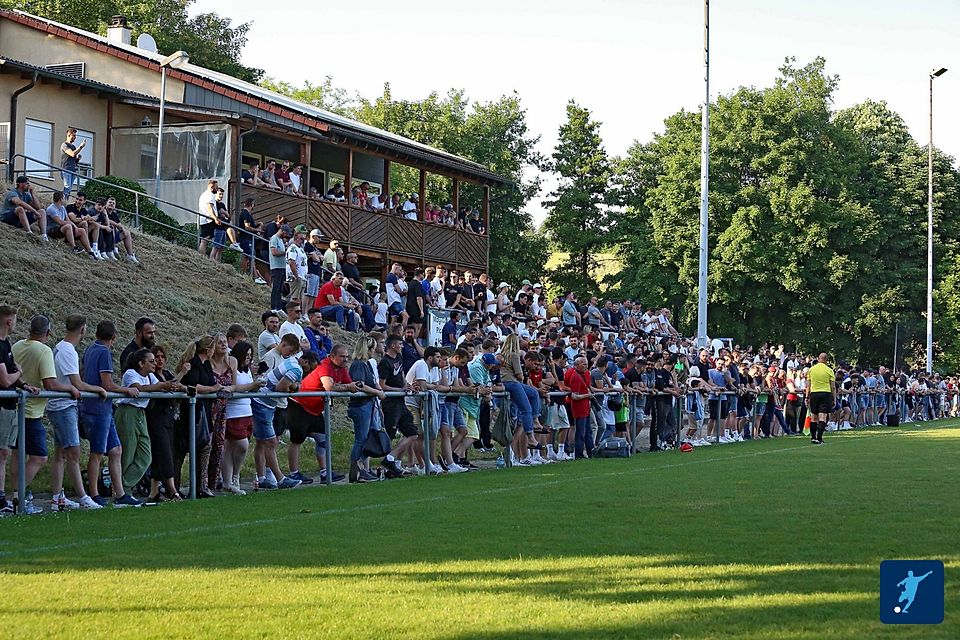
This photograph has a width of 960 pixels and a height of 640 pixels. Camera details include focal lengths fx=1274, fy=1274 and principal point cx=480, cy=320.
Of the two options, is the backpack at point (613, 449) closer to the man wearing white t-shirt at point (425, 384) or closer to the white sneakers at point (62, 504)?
the man wearing white t-shirt at point (425, 384)

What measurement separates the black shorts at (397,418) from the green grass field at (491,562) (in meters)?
2.29

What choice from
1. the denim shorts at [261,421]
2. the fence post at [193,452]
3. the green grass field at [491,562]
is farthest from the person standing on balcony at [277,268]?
the fence post at [193,452]

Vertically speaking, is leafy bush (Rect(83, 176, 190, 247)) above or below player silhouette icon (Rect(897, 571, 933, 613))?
above

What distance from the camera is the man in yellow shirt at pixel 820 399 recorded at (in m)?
26.7

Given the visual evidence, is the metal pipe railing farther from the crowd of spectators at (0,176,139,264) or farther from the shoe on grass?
the crowd of spectators at (0,176,139,264)

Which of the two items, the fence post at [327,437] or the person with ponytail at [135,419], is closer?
the person with ponytail at [135,419]

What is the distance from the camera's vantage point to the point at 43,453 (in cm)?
1244

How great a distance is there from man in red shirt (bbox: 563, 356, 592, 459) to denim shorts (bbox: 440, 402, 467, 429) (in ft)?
11.4

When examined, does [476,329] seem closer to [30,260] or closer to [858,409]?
[30,260]

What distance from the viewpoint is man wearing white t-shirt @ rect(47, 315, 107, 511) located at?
493 inches

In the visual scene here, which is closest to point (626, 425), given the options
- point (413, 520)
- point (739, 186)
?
point (413, 520)

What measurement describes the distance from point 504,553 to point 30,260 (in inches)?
654

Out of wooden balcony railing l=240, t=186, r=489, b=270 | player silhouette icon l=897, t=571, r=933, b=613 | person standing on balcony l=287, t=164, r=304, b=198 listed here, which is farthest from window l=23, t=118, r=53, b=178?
player silhouette icon l=897, t=571, r=933, b=613

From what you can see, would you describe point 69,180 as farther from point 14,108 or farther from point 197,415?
point 197,415
